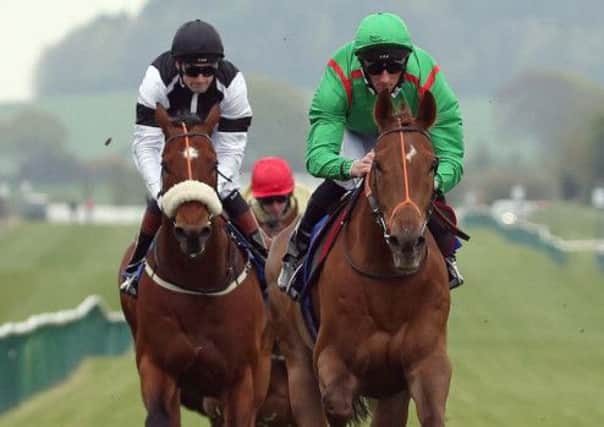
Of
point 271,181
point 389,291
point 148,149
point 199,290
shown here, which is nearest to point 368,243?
point 389,291

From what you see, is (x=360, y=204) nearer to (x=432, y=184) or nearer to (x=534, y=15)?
(x=432, y=184)

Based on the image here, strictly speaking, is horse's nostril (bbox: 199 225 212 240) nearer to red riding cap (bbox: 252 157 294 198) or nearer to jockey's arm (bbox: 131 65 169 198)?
jockey's arm (bbox: 131 65 169 198)

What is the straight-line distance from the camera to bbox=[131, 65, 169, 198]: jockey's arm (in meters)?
11.2

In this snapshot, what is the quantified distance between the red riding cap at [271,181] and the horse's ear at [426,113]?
4.73m

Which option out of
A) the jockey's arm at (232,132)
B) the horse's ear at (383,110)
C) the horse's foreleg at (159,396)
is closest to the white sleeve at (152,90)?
the jockey's arm at (232,132)

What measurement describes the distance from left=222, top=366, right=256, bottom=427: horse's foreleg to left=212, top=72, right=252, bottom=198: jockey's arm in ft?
3.80

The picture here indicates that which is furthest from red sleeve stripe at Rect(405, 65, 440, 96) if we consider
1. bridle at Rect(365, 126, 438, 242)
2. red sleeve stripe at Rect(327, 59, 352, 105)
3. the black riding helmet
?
the black riding helmet

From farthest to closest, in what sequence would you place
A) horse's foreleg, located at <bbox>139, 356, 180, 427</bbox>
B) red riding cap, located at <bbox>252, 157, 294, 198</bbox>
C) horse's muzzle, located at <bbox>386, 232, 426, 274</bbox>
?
red riding cap, located at <bbox>252, 157, 294, 198</bbox>, horse's foreleg, located at <bbox>139, 356, 180, 427</bbox>, horse's muzzle, located at <bbox>386, 232, 426, 274</bbox>

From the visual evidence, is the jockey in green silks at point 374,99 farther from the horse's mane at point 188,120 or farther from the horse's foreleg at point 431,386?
the horse's foreleg at point 431,386

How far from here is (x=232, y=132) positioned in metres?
11.4

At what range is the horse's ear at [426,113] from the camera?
945 centimetres

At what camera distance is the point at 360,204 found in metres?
10.0

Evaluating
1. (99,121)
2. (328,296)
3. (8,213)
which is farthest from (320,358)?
(99,121)

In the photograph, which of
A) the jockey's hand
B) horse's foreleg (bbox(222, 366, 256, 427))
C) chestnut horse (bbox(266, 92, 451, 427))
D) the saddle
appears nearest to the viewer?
chestnut horse (bbox(266, 92, 451, 427))
